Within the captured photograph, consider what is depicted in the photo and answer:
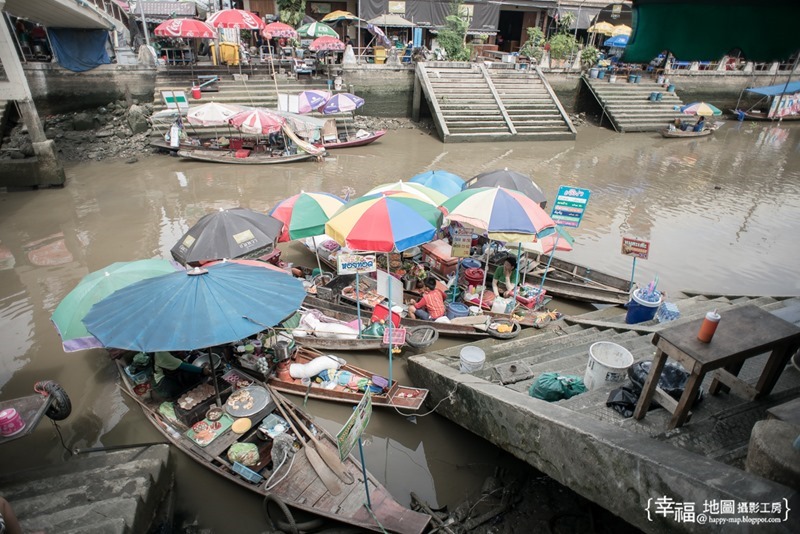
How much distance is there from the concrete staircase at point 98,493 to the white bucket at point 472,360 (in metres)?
3.66

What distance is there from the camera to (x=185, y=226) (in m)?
11.8

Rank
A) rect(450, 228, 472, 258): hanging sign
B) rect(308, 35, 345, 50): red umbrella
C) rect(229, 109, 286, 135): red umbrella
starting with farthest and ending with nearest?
rect(308, 35, 345, 50): red umbrella < rect(229, 109, 286, 135): red umbrella < rect(450, 228, 472, 258): hanging sign

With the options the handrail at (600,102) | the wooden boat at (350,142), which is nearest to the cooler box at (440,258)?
the wooden boat at (350,142)

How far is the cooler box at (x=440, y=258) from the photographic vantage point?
8633 mm

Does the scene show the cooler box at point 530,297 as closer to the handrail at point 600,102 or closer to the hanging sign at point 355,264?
the hanging sign at point 355,264

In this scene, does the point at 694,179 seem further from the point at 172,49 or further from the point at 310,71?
the point at 172,49

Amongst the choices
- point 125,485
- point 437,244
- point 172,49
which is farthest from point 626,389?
point 172,49

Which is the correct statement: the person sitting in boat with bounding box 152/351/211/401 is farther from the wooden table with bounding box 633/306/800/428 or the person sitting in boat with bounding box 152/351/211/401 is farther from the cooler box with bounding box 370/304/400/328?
the wooden table with bounding box 633/306/800/428

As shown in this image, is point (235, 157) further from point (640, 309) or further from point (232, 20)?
point (640, 309)

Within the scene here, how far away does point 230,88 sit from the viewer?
19938 mm

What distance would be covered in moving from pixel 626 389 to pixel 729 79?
34.2 metres

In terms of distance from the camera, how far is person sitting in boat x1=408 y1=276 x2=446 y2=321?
7.45 metres

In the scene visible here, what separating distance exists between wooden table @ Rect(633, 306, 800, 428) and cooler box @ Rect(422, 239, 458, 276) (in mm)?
5265

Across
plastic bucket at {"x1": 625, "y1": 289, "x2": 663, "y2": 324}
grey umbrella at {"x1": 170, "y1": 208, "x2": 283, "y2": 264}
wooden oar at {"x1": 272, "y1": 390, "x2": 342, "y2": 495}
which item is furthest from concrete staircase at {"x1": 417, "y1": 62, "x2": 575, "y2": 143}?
wooden oar at {"x1": 272, "y1": 390, "x2": 342, "y2": 495}
